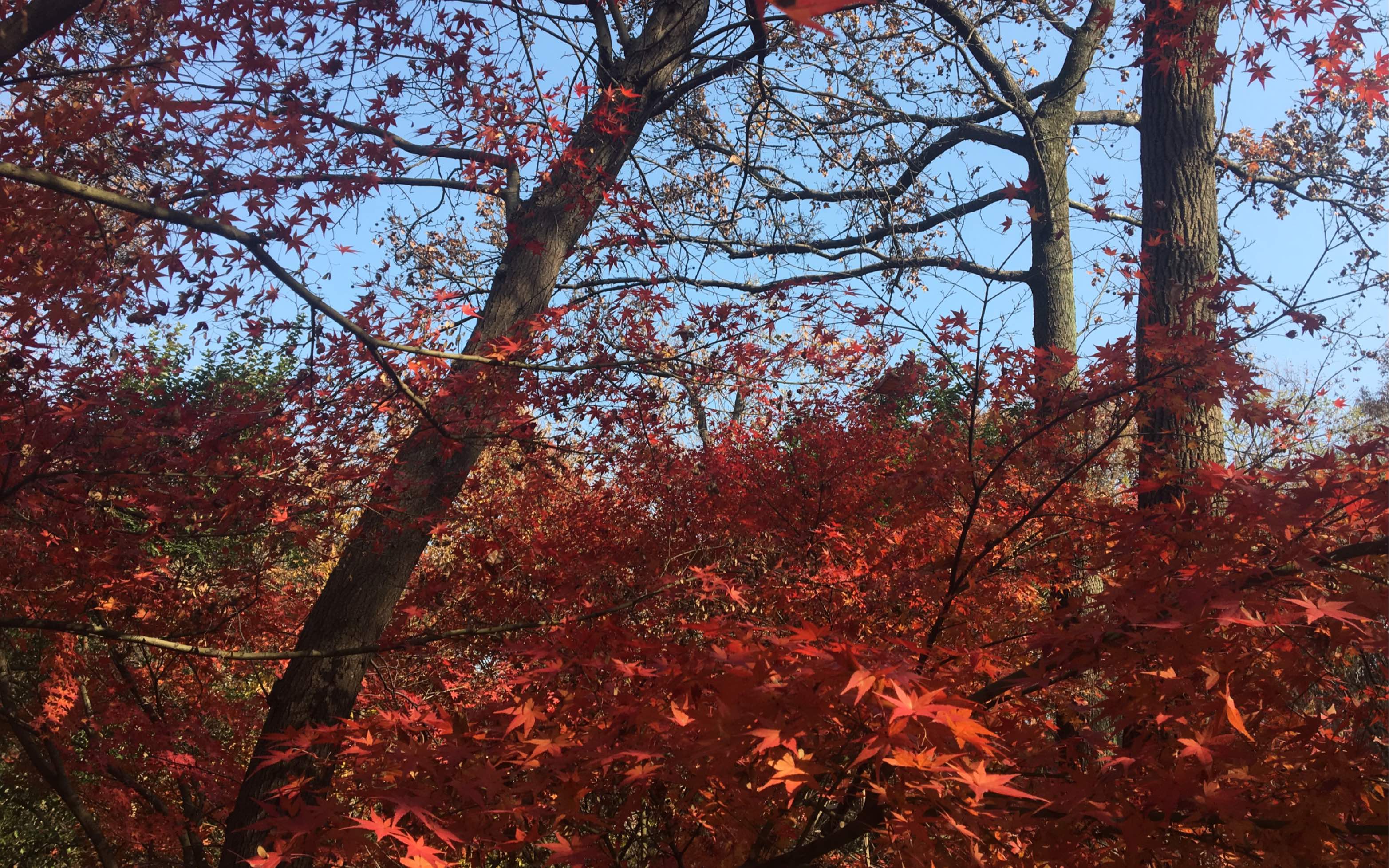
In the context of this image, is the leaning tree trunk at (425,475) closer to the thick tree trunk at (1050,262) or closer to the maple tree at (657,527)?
the maple tree at (657,527)

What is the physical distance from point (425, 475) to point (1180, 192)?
5.45 meters

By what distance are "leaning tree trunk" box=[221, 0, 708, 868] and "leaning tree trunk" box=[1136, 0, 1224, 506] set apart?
3.36 meters

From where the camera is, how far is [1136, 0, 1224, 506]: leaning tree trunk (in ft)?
17.0

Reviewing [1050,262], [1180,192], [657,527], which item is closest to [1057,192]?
[1050,262]

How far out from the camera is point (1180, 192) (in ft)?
19.1

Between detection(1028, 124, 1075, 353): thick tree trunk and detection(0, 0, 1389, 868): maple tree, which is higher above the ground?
detection(1028, 124, 1075, 353): thick tree trunk

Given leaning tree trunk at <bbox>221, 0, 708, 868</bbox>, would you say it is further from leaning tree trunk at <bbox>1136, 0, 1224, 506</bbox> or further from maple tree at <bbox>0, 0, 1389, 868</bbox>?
leaning tree trunk at <bbox>1136, 0, 1224, 506</bbox>

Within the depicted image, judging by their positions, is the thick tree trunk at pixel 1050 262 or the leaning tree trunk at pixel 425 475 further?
the thick tree trunk at pixel 1050 262

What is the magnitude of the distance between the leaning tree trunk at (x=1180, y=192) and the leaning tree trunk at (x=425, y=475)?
3356mm

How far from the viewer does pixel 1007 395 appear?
436 cm

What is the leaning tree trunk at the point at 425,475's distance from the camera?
418 cm

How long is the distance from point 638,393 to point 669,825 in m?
2.70

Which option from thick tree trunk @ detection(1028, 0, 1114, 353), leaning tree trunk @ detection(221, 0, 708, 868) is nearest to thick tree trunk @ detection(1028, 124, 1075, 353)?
thick tree trunk @ detection(1028, 0, 1114, 353)

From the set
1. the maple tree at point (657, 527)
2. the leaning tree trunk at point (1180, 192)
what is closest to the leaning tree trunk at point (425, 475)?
the maple tree at point (657, 527)
